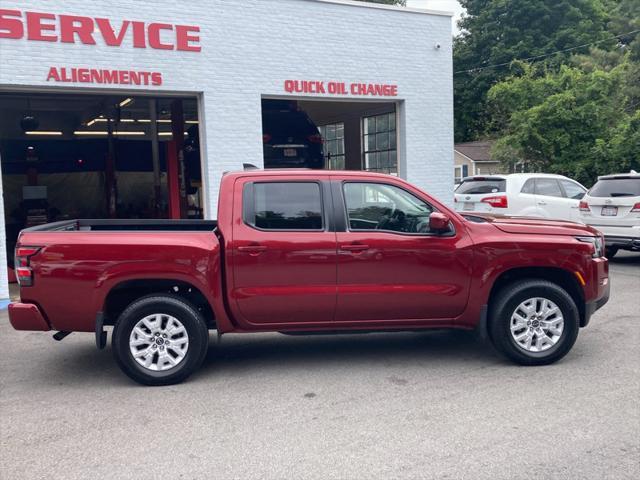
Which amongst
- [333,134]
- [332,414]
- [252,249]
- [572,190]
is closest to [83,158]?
[333,134]

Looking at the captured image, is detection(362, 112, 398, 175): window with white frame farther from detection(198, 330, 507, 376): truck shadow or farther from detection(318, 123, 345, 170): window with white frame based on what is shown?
detection(198, 330, 507, 376): truck shadow

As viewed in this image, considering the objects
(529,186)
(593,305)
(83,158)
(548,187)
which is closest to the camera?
(593,305)

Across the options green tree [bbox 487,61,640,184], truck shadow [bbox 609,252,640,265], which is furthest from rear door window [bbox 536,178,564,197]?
green tree [bbox 487,61,640,184]

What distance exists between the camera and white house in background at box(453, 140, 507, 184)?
148 ft

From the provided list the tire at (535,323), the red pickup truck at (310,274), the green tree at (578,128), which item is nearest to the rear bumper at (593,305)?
the red pickup truck at (310,274)

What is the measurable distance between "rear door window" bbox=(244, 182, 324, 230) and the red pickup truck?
10 mm

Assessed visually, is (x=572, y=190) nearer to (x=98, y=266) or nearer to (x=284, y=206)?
(x=284, y=206)

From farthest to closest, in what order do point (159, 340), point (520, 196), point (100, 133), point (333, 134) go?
point (100, 133)
point (333, 134)
point (520, 196)
point (159, 340)

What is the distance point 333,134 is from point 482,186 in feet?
15.5

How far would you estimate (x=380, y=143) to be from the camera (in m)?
14.8

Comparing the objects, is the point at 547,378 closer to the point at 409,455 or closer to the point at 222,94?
the point at 409,455

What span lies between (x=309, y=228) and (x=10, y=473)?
3.11 m

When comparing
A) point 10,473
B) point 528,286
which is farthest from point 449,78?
point 10,473

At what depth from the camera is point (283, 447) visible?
4.45 metres
